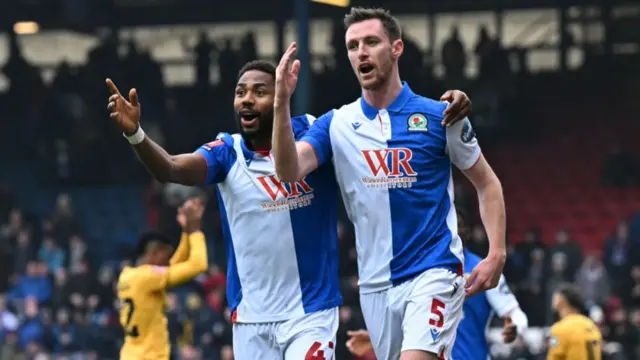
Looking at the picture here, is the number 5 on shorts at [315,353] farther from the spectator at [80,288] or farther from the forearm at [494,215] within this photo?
the spectator at [80,288]

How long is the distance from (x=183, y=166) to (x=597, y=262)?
12694 millimetres

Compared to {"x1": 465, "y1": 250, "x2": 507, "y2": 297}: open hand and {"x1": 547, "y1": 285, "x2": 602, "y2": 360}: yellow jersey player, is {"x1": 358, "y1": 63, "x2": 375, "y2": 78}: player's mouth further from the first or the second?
{"x1": 547, "y1": 285, "x2": 602, "y2": 360}: yellow jersey player

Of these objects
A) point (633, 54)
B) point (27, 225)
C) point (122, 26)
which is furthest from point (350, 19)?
point (122, 26)

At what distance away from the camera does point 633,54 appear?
2417 centimetres

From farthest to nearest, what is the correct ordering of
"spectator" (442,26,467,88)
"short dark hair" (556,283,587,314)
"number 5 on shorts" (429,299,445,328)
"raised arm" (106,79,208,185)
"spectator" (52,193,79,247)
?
"spectator" (442,26,467,88)
"spectator" (52,193,79,247)
"short dark hair" (556,283,587,314)
"number 5 on shorts" (429,299,445,328)
"raised arm" (106,79,208,185)

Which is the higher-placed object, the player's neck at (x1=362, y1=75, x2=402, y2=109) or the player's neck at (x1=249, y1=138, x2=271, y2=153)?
the player's neck at (x1=362, y1=75, x2=402, y2=109)

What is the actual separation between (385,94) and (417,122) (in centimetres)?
23

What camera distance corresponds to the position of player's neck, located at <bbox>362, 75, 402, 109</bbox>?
22.2ft

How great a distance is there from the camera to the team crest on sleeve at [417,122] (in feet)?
21.9

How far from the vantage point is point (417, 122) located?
669 centimetres

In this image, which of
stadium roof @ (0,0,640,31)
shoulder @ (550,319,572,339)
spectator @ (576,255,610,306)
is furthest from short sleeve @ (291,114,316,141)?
stadium roof @ (0,0,640,31)

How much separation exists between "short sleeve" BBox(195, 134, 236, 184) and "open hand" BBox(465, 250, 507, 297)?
1.50 meters

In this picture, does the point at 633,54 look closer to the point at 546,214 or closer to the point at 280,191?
the point at 546,214

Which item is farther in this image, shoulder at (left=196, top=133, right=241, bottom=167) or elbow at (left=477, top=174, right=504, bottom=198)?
shoulder at (left=196, top=133, right=241, bottom=167)
